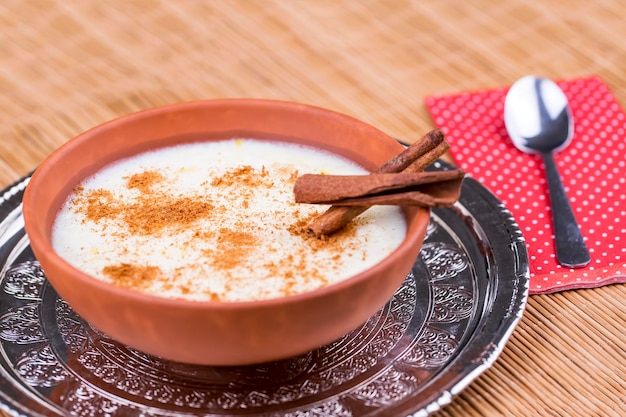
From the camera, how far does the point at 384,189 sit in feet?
4.31

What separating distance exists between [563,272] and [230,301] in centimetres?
72

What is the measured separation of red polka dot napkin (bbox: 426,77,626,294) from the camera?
5.30 feet

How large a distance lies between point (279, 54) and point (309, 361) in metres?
1.25

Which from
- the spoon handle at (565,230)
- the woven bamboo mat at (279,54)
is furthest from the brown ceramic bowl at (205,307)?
the woven bamboo mat at (279,54)

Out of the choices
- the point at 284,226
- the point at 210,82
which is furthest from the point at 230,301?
the point at 210,82

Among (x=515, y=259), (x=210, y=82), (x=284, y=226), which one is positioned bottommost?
(x=210, y=82)

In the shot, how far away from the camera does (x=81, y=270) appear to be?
128 cm

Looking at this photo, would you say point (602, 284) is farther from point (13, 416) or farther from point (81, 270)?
point (13, 416)

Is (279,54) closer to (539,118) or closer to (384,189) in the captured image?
(539,118)

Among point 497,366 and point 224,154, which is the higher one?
point 224,154

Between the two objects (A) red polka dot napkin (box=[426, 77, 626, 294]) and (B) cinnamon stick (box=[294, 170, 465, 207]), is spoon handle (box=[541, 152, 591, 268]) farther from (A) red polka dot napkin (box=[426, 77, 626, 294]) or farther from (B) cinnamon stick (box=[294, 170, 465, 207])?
(B) cinnamon stick (box=[294, 170, 465, 207])

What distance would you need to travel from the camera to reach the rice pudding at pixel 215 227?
1246 mm

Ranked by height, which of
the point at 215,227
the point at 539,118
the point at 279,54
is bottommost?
the point at 279,54

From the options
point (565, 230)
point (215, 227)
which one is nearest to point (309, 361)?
point (215, 227)
